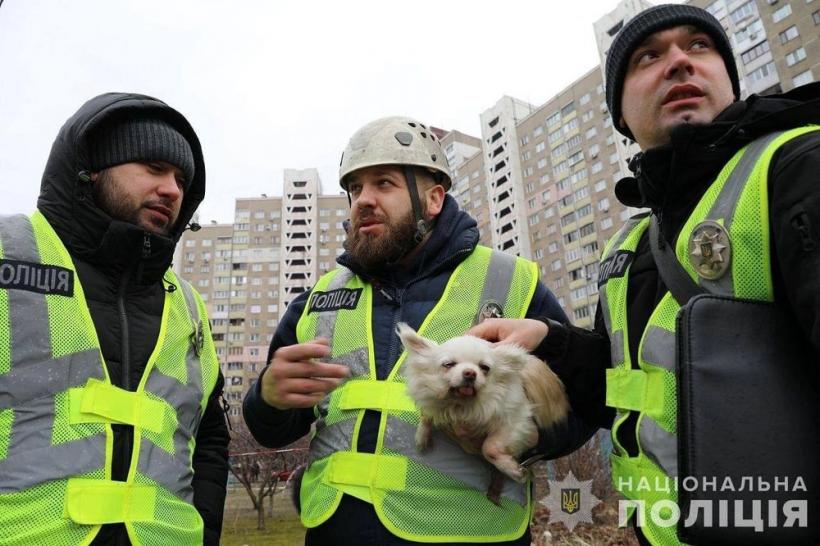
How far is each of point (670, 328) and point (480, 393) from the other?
1.35 m

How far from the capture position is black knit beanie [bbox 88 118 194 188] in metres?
4.19

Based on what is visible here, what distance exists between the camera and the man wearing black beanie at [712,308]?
6.93 feet

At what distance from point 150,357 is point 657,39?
4150 mm

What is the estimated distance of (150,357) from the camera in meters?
3.68

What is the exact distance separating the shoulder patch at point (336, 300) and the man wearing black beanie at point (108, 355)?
3.25 feet

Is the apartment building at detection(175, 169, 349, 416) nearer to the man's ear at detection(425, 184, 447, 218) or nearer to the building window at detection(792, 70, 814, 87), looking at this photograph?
the building window at detection(792, 70, 814, 87)

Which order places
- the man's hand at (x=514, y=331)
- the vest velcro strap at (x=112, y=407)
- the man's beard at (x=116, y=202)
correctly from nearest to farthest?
the vest velcro strap at (x=112, y=407) < the man's hand at (x=514, y=331) < the man's beard at (x=116, y=202)

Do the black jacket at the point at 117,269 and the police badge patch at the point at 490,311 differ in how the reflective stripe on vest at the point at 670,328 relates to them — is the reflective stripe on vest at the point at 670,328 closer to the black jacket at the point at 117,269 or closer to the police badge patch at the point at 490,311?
the police badge patch at the point at 490,311

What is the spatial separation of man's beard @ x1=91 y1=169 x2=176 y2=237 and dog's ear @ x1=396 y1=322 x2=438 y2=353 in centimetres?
218

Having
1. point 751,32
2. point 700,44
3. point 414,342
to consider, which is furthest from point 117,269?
point 751,32

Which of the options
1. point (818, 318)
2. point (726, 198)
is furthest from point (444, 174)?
point (818, 318)

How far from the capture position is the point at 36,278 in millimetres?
3350

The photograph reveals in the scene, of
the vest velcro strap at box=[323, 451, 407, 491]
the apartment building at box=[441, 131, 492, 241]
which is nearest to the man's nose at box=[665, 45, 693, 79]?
the vest velcro strap at box=[323, 451, 407, 491]

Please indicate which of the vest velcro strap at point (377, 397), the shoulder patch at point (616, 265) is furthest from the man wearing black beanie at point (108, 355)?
the shoulder patch at point (616, 265)
